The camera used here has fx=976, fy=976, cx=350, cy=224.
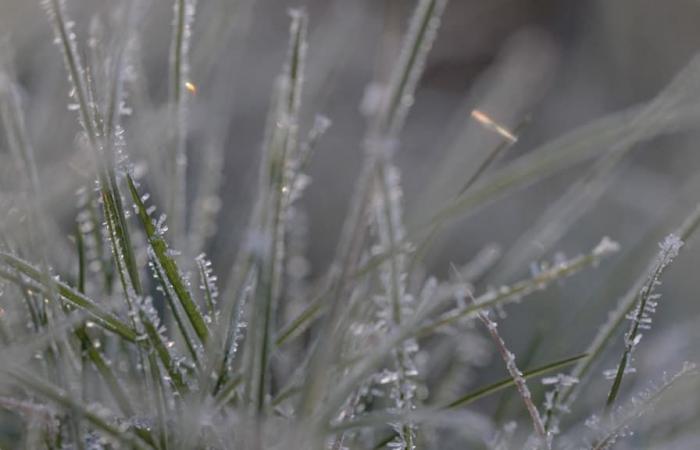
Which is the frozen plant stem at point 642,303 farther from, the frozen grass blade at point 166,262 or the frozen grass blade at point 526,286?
the frozen grass blade at point 166,262

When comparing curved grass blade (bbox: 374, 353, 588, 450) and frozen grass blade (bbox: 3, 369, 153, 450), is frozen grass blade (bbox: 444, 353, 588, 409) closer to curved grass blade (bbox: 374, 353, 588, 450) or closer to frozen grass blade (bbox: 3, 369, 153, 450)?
curved grass blade (bbox: 374, 353, 588, 450)

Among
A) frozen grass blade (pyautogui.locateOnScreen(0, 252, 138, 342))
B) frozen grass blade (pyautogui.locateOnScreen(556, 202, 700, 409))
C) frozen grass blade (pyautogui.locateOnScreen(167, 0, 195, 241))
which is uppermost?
frozen grass blade (pyautogui.locateOnScreen(167, 0, 195, 241))

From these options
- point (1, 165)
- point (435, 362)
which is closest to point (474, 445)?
point (435, 362)

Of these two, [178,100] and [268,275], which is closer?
[268,275]

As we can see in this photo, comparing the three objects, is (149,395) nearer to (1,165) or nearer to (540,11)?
(1,165)

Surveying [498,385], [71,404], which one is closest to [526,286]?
[498,385]

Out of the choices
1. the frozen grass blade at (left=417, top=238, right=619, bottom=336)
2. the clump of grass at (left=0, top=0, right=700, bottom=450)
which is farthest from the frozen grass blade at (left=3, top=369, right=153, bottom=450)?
the frozen grass blade at (left=417, top=238, right=619, bottom=336)

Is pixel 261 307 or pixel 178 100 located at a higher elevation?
pixel 178 100

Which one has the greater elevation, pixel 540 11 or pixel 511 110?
pixel 540 11

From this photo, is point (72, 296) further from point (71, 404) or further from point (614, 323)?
point (614, 323)

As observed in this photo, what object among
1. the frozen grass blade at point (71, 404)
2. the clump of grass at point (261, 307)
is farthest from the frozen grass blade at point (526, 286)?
the frozen grass blade at point (71, 404)

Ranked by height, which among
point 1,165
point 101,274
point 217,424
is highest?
point 1,165
